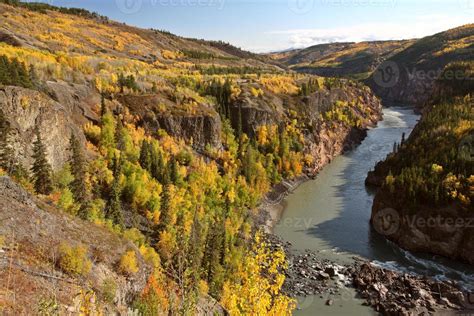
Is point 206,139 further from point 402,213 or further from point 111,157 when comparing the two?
point 402,213

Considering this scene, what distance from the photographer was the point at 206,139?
245 ft

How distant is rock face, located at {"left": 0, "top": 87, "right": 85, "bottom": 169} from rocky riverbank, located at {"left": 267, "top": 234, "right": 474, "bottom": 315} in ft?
102

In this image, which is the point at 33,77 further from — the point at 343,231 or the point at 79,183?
the point at 343,231

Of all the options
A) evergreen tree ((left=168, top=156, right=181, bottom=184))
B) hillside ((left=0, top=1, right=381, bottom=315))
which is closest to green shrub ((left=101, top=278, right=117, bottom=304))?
hillside ((left=0, top=1, right=381, bottom=315))

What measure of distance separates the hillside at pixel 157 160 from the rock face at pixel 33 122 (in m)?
0.14

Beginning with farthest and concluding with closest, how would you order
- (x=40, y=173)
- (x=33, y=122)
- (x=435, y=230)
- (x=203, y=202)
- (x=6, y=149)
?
(x=203, y=202) < (x=435, y=230) < (x=33, y=122) < (x=40, y=173) < (x=6, y=149)

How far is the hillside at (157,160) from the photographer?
2578 cm

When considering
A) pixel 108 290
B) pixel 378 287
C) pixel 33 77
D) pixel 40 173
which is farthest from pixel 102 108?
pixel 378 287

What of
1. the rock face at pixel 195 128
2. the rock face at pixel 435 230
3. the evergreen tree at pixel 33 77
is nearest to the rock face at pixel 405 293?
the rock face at pixel 435 230

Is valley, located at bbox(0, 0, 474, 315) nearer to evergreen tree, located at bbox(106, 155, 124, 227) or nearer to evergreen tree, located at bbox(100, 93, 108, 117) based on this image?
evergreen tree, located at bbox(106, 155, 124, 227)

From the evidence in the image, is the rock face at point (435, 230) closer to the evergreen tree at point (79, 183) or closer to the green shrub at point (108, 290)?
the evergreen tree at point (79, 183)

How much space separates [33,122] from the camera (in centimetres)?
3897

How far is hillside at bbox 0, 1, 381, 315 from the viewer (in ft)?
84.6

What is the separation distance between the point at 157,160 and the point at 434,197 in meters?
40.6
